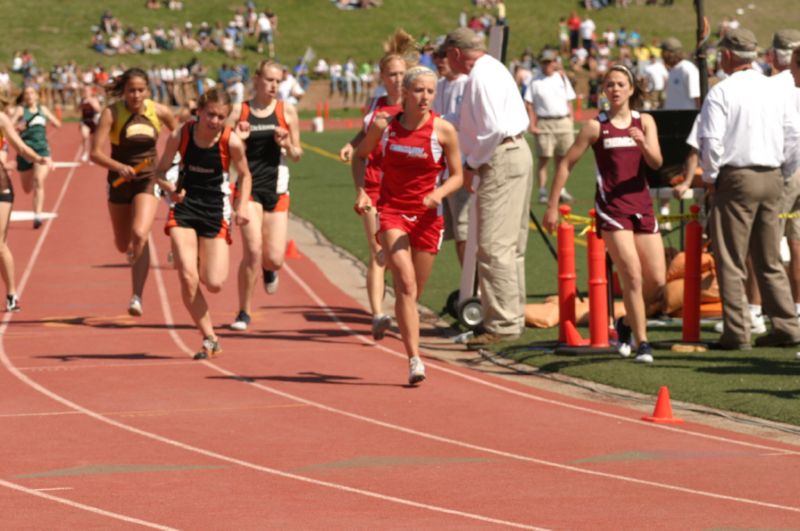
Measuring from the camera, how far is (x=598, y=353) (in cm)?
1165

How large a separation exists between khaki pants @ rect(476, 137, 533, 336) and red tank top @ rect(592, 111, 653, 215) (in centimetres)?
108

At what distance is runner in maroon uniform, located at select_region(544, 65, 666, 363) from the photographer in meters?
11.0

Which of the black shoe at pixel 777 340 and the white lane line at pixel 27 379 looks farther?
the black shoe at pixel 777 340

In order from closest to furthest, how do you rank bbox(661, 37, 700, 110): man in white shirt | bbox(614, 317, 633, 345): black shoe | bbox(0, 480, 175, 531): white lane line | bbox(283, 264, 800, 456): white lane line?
1. bbox(0, 480, 175, 531): white lane line
2. bbox(283, 264, 800, 456): white lane line
3. bbox(614, 317, 633, 345): black shoe
4. bbox(661, 37, 700, 110): man in white shirt

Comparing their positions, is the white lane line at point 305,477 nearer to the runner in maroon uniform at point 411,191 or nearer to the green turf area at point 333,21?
the runner in maroon uniform at point 411,191

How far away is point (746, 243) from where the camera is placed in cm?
1162

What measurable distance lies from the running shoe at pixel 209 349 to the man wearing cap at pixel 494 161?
1881 millimetres

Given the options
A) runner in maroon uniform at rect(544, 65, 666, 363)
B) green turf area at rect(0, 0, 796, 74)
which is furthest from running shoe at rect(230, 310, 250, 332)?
green turf area at rect(0, 0, 796, 74)

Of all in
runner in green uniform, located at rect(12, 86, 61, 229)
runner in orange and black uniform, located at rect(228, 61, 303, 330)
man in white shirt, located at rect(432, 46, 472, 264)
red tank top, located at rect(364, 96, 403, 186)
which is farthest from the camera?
runner in green uniform, located at rect(12, 86, 61, 229)

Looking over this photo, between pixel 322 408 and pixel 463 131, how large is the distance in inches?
114

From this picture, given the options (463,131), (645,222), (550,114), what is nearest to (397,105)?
(463,131)

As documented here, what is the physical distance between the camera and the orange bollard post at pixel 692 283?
11820 mm

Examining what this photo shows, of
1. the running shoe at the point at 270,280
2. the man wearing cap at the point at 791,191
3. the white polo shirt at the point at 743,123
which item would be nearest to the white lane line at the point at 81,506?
the white polo shirt at the point at 743,123

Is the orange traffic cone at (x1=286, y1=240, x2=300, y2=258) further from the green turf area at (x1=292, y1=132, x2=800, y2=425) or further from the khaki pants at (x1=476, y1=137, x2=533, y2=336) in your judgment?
the khaki pants at (x1=476, y1=137, x2=533, y2=336)
